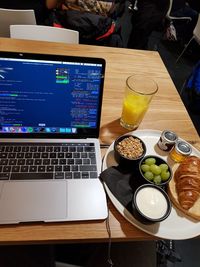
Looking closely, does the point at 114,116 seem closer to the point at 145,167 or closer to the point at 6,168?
the point at 145,167

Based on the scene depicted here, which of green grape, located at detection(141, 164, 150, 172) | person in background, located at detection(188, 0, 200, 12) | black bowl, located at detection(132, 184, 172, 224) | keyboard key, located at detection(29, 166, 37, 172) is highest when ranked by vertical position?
person in background, located at detection(188, 0, 200, 12)

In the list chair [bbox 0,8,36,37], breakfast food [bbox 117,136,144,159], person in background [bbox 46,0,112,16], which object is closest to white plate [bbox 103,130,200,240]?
breakfast food [bbox 117,136,144,159]

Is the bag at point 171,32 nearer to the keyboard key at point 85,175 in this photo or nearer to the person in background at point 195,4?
the person in background at point 195,4

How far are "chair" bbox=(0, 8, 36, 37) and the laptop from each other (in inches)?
34.3

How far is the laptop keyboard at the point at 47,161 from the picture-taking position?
69 centimetres

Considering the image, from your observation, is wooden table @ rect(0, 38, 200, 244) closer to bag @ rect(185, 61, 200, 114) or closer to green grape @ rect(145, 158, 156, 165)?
green grape @ rect(145, 158, 156, 165)

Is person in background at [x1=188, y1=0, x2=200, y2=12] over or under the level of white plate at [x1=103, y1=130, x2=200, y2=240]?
over

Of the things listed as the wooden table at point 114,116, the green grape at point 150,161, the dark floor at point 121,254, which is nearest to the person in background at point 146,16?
the dark floor at point 121,254

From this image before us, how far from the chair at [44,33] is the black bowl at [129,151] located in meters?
0.82

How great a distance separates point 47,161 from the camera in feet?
2.36

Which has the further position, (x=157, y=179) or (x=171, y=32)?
(x=171, y=32)

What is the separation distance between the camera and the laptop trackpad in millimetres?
605

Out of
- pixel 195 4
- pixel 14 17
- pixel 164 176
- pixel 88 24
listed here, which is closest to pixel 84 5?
pixel 88 24

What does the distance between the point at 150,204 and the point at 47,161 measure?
1.05ft
